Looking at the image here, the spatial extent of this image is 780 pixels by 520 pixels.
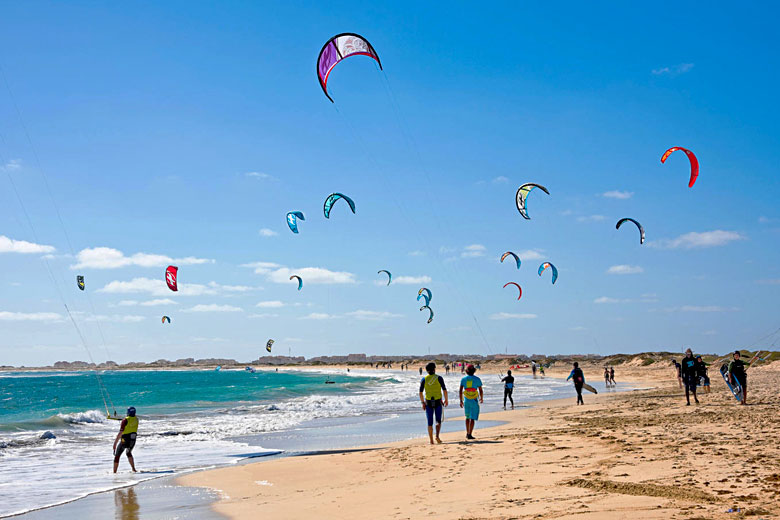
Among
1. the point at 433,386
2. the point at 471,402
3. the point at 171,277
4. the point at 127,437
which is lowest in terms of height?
the point at 127,437

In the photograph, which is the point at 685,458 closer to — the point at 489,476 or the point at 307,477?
the point at 489,476

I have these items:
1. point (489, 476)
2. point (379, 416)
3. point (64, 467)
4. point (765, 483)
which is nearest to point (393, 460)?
point (489, 476)

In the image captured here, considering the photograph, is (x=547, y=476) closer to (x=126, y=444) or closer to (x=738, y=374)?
(x=126, y=444)

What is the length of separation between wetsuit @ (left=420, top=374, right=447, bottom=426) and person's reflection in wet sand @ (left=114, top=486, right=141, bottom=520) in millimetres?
4903

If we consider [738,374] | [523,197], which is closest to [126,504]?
[738,374]

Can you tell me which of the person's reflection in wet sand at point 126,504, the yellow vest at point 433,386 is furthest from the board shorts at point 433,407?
the person's reflection in wet sand at point 126,504

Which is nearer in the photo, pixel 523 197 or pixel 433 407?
pixel 433 407

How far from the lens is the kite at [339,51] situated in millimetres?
12164

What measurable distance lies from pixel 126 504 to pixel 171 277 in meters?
22.3

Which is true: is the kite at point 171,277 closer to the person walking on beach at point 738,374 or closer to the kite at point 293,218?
the kite at point 293,218

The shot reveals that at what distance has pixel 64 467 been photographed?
1177 centimetres

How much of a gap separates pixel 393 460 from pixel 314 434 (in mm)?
6440

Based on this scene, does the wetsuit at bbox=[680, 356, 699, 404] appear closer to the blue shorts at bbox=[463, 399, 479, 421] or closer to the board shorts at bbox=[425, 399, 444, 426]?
the blue shorts at bbox=[463, 399, 479, 421]

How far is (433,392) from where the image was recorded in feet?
35.6
